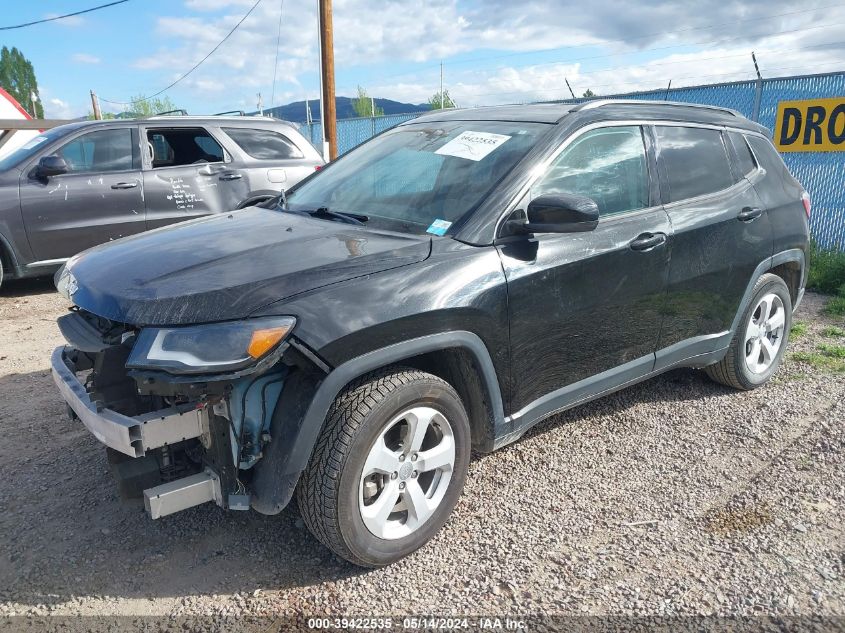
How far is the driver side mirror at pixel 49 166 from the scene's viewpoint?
6.65 metres

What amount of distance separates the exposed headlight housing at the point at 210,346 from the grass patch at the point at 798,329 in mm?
5123

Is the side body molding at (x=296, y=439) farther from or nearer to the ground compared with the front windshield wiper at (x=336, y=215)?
nearer to the ground

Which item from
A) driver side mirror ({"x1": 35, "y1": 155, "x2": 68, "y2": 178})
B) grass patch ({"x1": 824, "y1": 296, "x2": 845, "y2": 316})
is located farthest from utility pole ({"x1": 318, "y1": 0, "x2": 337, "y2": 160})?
grass patch ({"x1": 824, "y1": 296, "x2": 845, "y2": 316})

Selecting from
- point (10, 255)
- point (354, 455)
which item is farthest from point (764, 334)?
point (10, 255)

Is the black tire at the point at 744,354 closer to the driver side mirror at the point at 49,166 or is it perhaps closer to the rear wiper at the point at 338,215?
the rear wiper at the point at 338,215

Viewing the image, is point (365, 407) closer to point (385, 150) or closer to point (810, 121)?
point (385, 150)

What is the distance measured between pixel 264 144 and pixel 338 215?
5.02 meters

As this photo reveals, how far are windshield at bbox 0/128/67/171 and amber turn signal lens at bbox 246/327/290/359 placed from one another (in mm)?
5846

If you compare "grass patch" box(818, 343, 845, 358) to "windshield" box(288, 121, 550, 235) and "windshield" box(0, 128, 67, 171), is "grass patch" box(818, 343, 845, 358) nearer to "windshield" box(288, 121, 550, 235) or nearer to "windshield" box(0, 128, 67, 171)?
"windshield" box(288, 121, 550, 235)

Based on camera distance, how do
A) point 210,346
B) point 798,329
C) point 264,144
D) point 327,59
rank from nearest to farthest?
point 210,346
point 798,329
point 264,144
point 327,59

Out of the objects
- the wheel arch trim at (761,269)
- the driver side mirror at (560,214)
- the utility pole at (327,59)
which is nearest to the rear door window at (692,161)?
the wheel arch trim at (761,269)

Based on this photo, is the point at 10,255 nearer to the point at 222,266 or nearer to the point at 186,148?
the point at 186,148

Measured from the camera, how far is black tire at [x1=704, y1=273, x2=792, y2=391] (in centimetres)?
421

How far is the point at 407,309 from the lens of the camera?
100 inches
